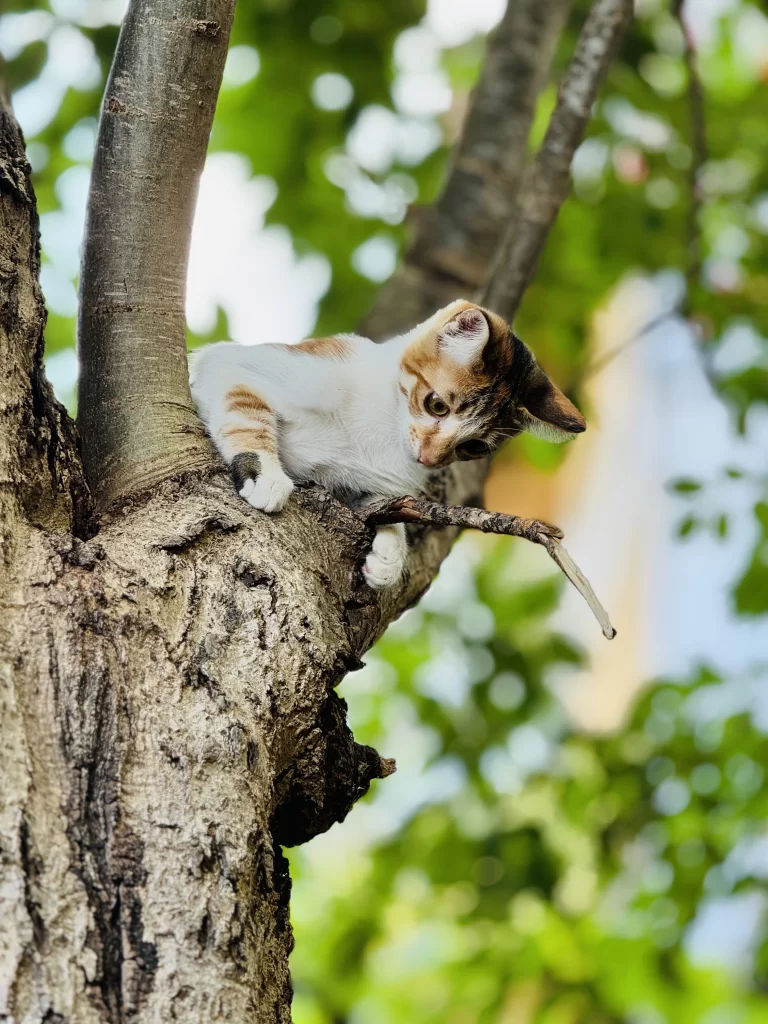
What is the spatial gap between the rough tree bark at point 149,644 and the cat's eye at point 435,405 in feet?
2.03

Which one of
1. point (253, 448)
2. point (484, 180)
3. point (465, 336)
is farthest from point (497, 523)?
point (484, 180)

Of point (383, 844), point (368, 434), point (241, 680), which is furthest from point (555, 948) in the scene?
point (241, 680)

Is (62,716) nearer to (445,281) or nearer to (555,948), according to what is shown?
(445,281)

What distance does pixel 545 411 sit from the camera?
221 centimetres

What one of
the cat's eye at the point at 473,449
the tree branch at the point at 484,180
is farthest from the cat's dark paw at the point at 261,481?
the tree branch at the point at 484,180

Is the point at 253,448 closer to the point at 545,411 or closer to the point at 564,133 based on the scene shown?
the point at 545,411

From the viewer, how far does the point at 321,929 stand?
11.8 ft

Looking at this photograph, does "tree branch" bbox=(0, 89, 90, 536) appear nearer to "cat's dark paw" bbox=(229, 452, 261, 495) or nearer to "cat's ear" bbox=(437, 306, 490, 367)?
"cat's dark paw" bbox=(229, 452, 261, 495)

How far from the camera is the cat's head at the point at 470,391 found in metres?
2.10

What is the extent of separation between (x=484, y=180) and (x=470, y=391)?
2.15ft

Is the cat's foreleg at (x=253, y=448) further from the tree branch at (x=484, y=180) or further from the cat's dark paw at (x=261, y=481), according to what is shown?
the tree branch at (x=484, y=180)

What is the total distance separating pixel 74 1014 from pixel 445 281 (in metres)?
2.02

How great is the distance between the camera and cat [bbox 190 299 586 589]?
201 centimetres

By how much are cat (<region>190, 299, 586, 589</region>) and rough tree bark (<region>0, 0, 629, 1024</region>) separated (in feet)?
1.43
